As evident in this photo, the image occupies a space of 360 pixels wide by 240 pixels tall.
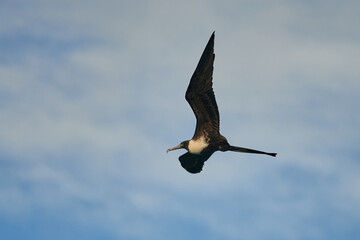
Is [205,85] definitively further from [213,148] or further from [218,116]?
[213,148]

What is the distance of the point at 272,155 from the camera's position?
56.6 ft

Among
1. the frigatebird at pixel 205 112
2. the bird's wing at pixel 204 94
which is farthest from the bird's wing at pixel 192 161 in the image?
the bird's wing at pixel 204 94

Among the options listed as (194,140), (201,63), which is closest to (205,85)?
(201,63)

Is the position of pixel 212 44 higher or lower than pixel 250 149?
higher

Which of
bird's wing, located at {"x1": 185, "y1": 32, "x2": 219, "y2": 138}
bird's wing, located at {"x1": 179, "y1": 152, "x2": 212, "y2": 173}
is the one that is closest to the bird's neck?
bird's wing, located at {"x1": 185, "y1": 32, "x2": 219, "y2": 138}

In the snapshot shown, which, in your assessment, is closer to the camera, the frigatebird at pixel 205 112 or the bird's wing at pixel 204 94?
the bird's wing at pixel 204 94

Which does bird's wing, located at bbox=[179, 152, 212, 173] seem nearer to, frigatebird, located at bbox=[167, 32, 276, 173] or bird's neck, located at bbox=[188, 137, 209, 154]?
frigatebird, located at bbox=[167, 32, 276, 173]

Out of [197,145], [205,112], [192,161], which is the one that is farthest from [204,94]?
[192,161]

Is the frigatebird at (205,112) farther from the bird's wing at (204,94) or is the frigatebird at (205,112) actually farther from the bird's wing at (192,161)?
the bird's wing at (192,161)

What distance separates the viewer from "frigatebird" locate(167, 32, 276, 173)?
671 inches

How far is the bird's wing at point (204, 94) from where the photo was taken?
Result: 16936 mm

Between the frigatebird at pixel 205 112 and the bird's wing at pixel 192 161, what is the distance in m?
0.73

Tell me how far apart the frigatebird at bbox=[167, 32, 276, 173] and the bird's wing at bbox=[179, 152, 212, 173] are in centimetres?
73

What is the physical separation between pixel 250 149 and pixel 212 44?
11.9 ft
